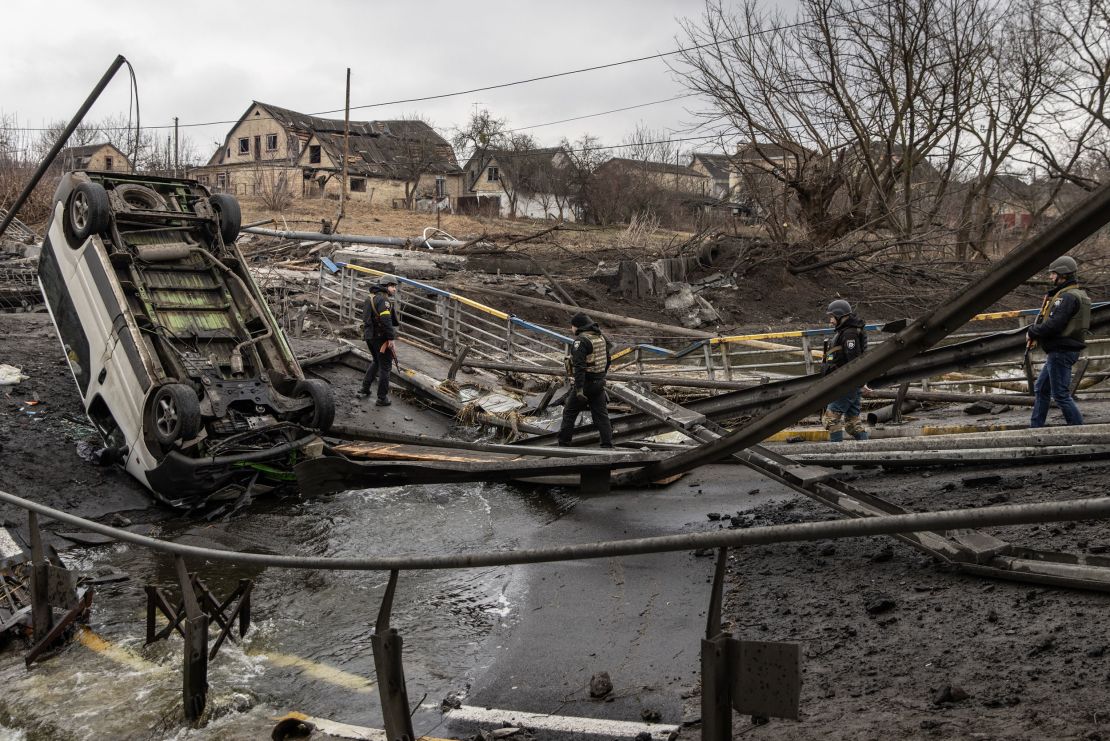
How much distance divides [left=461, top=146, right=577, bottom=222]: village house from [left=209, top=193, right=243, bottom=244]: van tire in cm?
4060

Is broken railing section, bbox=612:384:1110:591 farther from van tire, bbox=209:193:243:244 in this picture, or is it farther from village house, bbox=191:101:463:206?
village house, bbox=191:101:463:206

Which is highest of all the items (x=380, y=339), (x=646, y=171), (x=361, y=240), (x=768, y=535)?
(x=646, y=171)

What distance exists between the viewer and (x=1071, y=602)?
465cm

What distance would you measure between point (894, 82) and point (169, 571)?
24.3 meters

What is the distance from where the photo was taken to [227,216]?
36.6 ft

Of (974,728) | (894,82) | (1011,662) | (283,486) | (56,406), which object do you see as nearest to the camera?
(974,728)

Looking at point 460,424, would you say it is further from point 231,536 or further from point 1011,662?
point 1011,662

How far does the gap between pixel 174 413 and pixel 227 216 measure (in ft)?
10.4

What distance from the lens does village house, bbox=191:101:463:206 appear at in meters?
57.9

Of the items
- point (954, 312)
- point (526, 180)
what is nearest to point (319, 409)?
point (954, 312)

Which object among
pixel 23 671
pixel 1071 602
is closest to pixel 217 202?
pixel 23 671

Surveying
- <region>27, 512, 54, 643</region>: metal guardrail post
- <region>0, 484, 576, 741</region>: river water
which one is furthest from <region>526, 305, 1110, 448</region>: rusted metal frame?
<region>27, 512, 54, 643</region>: metal guardrail post

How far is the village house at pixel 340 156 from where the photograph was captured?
5791 cm

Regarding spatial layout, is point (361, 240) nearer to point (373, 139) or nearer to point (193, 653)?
point (193, 653)
